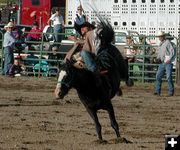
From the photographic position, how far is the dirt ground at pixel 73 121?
10289mm

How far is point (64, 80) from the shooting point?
32.6 feet

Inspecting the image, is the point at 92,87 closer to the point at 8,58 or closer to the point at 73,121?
the point at 73,121

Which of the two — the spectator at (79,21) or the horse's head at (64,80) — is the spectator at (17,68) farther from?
the horse's head at (64,80)

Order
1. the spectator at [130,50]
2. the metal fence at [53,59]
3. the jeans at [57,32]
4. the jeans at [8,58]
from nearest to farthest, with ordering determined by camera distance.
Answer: the metal fence at [53,59] → the spectator at [130,50] → the jeans at [8,58] → the jeans at [57,32]

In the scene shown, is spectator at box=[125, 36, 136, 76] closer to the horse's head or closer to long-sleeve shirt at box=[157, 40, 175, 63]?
long-sleeve shirt at box=[157, 40, 175, 63]

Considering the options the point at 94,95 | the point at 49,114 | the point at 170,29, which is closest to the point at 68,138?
the point at 94,95

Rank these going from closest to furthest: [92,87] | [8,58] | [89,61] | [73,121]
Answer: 1. [92,87]
2. [89,61]
3. [73,121]
4. [8,58]

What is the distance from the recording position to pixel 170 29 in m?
27.8

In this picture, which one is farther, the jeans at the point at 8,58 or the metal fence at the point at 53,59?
the jeans at the point at 8,58

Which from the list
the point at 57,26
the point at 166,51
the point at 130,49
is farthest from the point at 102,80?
the point at 57,26

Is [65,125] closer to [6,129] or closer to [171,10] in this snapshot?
[6,129]

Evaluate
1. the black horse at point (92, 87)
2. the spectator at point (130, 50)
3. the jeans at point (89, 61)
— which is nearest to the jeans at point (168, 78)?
the spectator at point (130, 50)

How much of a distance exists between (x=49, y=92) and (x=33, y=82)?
3.16 m

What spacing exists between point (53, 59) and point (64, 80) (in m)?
15.1
